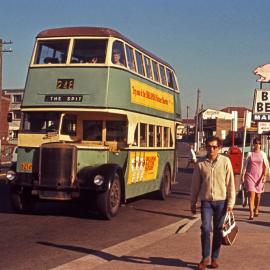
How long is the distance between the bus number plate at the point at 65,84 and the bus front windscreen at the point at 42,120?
0.61m

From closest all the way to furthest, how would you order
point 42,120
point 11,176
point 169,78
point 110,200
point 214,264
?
point 214,264 < point 110,200 < point 11,176 < point 42,120 < point 169,78

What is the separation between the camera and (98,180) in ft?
39.6

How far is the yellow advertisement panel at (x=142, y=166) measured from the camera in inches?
553

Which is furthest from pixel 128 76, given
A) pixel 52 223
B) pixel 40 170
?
pixel 52 223

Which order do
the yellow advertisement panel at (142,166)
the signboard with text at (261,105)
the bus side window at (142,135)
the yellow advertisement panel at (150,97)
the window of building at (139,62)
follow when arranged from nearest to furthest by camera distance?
1. the yellow advertisement panel at (142,166)
2. the yellow advertisement panel at (150,97)
3. the bus side window at (142,135)
4. the window of building at (139,62)
5. the signboard with text at (261,105)

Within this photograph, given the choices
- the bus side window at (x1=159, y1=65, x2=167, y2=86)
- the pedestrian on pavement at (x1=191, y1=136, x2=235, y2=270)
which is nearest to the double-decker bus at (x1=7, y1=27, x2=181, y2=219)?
the bus side window at (x1=159, y1=65, x2=167, y2=86)

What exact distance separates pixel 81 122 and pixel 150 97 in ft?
8.40

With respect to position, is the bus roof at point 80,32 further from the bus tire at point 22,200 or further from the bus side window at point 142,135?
the bus tire at point 22,200

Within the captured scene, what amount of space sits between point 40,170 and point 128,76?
314 cm

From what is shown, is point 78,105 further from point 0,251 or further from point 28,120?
point 0,251

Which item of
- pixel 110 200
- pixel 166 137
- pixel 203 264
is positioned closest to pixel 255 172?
pixel 110 200

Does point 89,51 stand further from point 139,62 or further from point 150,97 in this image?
point 150,97

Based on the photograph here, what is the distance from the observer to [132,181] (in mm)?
14195

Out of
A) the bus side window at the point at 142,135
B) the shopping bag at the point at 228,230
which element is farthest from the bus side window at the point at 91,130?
the shopping bag at the point at 228,230
